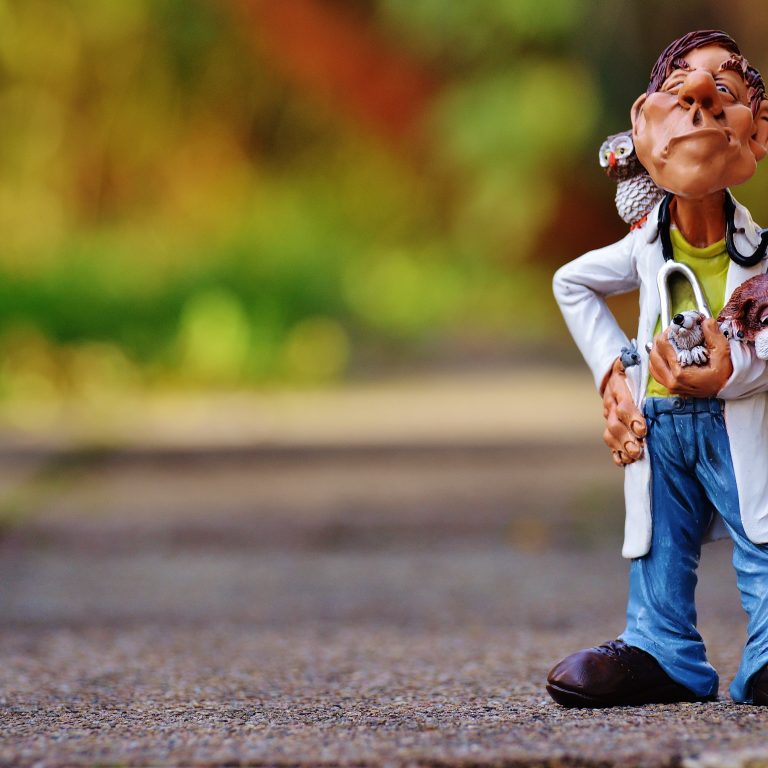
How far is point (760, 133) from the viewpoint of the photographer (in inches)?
103

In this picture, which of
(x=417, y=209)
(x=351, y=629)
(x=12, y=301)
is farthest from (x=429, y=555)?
(x=417, y=209)

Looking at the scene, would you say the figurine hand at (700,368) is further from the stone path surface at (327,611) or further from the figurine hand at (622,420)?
the stone path surface at (327,611)

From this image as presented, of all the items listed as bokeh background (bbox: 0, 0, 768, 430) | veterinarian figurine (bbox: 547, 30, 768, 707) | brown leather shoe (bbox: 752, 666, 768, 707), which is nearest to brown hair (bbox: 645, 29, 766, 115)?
veterinarian figurine (bbox: 547, 30, 768, 707)

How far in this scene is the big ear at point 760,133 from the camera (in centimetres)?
262

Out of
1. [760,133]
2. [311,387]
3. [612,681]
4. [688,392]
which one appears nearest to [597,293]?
[688,392]

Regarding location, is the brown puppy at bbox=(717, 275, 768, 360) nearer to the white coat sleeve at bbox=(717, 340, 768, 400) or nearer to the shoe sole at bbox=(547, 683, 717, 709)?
the white coat sleeve at bbox=(717, 340, 768, 400)

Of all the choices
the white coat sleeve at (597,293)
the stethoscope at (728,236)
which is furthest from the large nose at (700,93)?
the white coat sleeve at (597,293)

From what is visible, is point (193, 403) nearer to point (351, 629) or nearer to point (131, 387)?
point (131, 387)

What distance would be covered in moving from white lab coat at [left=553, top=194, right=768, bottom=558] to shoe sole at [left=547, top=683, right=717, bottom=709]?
0.26 meters

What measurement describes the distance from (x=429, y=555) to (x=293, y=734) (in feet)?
9.16

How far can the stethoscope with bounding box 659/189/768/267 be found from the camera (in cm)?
256

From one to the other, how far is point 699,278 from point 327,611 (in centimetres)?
193

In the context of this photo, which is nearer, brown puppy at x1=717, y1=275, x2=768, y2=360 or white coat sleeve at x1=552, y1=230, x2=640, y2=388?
brown puppy at x1=717, y1=275, x2=768, y2=360

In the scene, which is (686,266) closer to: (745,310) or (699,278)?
(699,278)
